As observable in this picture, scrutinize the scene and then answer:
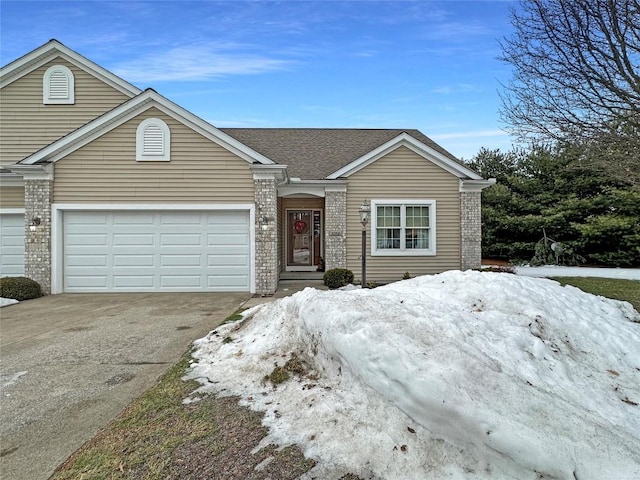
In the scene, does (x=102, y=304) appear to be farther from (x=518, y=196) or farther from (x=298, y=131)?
(x=518, y=196)

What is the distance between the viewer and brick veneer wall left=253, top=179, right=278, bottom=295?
31.2ft

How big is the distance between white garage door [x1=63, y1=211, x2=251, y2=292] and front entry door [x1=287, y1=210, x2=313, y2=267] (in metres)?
3.93

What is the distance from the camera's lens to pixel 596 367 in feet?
10.7

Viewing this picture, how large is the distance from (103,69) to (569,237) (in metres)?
18.9

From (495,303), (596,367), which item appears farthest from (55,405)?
(596,367)

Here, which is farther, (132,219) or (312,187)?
(312,187)

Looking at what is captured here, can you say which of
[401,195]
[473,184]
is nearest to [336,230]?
[401,195]

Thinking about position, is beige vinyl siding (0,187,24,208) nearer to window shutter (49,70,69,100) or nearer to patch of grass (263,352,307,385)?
window shutter (49,70,69,100)

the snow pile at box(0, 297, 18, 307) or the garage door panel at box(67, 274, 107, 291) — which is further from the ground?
the garage door panel at box(67, 274, 107, 291)

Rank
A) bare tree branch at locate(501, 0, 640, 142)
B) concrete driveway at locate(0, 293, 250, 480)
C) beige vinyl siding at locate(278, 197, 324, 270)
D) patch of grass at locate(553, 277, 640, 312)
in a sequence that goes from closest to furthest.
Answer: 1. concrete driveway at locate(0, 293, 250, 480)
2. bare tree branch at locate(501, 0, 640, 142)
3. patch of grass at locate(553, 277, 640, 312)
4. beige vinyl siding at locate(278, 197, 324, 270)

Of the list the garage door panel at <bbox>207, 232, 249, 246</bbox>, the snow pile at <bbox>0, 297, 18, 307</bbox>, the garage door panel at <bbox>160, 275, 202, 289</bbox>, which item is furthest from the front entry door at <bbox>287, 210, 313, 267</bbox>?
the snow pile at <bbox>0, 297, 18, 307</bbox>

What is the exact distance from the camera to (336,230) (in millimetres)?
11086

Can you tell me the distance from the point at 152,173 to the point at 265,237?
137 inches

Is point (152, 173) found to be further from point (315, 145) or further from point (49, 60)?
point (315, 145)
